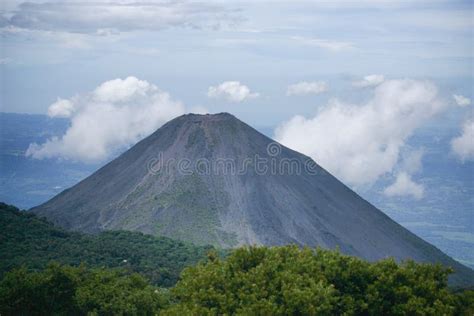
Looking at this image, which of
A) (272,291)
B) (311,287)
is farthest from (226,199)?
(311,287)

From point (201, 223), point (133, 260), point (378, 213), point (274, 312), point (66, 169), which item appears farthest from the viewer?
point (66, 169)

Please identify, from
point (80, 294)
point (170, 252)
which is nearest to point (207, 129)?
point (170, 252)

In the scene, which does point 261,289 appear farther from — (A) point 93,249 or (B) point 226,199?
(B) point 226,199

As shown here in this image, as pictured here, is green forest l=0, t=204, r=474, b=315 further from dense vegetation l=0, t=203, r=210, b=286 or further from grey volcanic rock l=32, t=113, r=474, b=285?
grey volcanic rock l=32, t=113, r=474, b=285

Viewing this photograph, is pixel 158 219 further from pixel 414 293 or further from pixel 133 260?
pixel 414 293

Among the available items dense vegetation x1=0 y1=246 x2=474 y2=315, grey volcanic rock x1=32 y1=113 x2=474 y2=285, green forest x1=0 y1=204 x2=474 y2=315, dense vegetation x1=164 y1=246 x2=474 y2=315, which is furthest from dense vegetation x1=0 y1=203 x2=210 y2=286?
dense vegetation x1=164 y1=246 x2=474 y2=315

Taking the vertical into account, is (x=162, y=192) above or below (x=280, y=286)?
above
